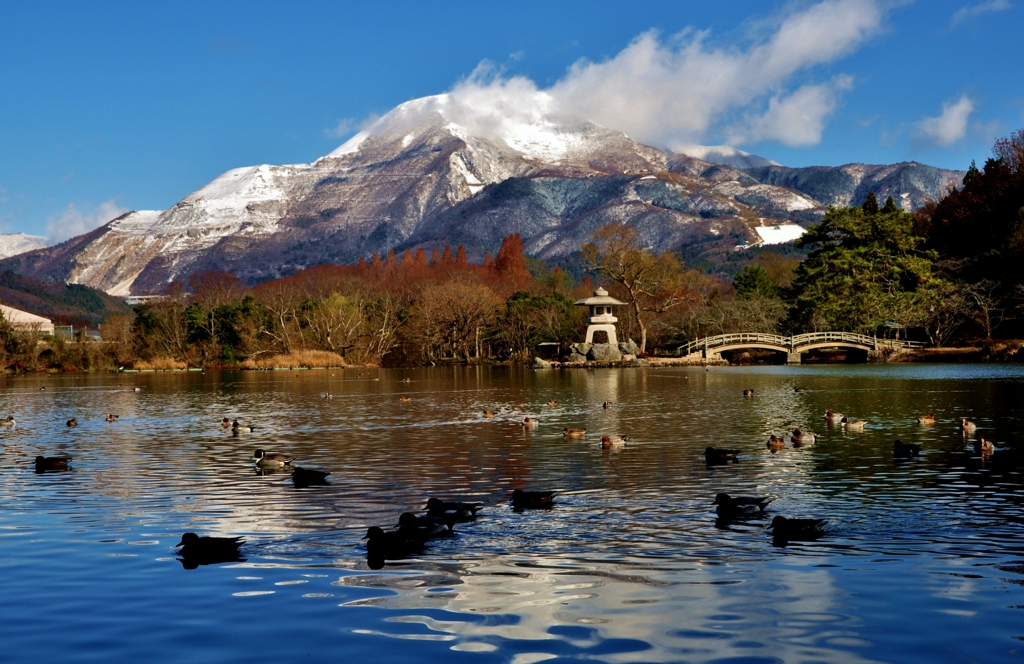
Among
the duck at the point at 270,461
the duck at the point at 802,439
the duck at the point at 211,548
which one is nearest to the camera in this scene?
the duck at the point at 211,548

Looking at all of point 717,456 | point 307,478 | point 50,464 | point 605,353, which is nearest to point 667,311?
point 605,353

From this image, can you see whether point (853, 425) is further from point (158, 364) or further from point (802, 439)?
point (158, 364)

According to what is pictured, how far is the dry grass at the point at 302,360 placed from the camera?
9119 cm

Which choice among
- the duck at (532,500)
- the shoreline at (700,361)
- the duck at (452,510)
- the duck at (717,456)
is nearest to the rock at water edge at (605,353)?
the shoreline at (700,361)

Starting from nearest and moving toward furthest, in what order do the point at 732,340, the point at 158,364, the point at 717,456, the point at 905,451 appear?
the point at 717,456, the point at 905,451, the point at 732,340, the point at 158,364

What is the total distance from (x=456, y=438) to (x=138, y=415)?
17679mm

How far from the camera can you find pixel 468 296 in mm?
97188

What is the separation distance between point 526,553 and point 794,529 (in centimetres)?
391

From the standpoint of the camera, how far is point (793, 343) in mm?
83250

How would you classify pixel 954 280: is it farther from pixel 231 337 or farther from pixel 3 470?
pixel 3 470

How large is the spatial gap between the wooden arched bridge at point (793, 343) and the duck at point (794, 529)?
234 ft

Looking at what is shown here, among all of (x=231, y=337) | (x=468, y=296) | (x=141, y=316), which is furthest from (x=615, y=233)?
(x=141, y=316)

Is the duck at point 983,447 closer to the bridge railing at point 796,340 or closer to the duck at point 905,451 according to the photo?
the duck at point 905,451

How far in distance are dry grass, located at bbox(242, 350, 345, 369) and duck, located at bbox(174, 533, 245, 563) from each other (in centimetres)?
7885
